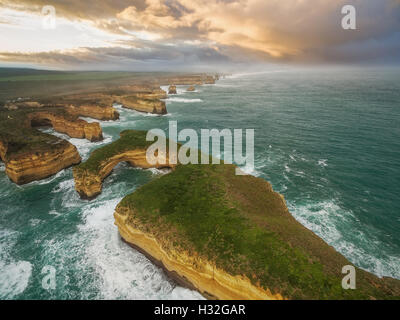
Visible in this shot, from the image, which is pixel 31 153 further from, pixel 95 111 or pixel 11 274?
pixel 95 111

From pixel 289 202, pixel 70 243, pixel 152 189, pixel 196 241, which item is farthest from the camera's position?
pixel 289 202

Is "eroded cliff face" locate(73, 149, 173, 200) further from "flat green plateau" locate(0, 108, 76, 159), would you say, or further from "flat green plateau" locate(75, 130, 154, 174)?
"flat green plateau" locate(0, 108, 76, 159)

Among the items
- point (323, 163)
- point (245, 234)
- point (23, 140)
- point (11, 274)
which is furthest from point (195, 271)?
point (23, 140)

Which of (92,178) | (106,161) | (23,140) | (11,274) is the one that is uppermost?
(23,140)

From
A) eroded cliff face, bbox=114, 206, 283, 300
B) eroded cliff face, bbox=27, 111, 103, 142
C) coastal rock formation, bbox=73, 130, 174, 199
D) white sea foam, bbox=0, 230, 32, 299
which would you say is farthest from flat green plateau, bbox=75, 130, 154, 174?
eroded cliff face, bbox=114, 206, 283, 300

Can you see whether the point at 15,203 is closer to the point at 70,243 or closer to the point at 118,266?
the point at 70,243
